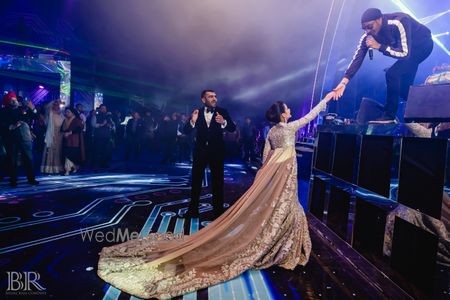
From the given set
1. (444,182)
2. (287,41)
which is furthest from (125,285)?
(287,41)

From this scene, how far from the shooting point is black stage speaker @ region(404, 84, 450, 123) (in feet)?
6.72

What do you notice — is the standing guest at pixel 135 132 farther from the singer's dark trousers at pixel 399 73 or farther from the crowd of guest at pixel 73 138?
the singer's dark trousers at pixel 399 73

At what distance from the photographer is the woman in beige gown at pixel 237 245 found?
84.3 inches

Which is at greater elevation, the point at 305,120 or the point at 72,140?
the point at 305,120

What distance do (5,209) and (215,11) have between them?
8.17 m

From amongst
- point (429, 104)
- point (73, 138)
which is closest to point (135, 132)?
point (73, 138)

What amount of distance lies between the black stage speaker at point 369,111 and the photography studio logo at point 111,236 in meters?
3.00

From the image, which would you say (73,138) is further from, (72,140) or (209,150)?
(209,150)

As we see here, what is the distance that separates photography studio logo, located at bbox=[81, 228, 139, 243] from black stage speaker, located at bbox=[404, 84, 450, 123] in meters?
2.89

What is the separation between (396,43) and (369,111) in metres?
0.82

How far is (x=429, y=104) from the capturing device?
215cm

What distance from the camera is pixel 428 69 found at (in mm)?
4871

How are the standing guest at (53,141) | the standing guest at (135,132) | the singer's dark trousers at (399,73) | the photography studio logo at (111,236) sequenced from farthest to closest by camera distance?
the standing guest at (135,132) → the standing guest at (53,141) → the singer's dark trousers at (399,73) → the photography studio logo at (111,236)

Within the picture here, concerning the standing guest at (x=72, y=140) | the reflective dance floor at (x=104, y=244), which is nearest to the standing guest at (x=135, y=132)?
the standing guest at (x=72, y=140)
